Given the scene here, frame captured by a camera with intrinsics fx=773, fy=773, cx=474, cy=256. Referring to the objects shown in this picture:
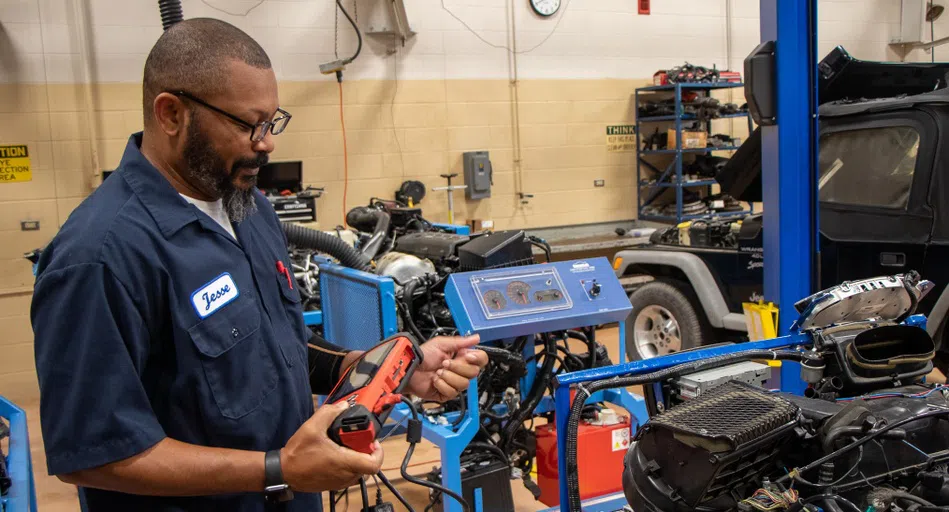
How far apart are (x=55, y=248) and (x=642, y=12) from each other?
8.57 metres

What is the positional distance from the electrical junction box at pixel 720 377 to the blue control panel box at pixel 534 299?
3.86ft

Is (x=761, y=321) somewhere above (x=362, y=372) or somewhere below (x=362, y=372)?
below

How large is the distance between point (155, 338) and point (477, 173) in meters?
6.81

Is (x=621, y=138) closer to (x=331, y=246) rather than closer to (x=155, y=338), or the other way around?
(x=331, y=246)

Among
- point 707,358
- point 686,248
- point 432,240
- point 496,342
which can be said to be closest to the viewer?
point 707,358

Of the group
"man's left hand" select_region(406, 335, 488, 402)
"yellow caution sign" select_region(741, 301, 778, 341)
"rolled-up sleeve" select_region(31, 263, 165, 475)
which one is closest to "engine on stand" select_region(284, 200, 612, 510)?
"yellow caution sign" select_region(741, 301, 778, 341)

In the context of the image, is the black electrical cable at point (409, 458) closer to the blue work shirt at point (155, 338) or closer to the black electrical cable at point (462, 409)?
the blue work shirt at point (155, 338)

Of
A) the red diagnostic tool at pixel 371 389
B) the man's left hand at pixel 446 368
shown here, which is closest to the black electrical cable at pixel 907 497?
the man's left hand at pixel 446 368

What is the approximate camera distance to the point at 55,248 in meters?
1.37

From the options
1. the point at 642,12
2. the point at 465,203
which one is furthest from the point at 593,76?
the point at 465,203

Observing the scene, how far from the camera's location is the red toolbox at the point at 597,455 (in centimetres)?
362

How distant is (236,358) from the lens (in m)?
1.47

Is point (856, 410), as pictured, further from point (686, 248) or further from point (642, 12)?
point (642, 12)

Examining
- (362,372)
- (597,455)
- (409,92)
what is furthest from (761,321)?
(409,92)
